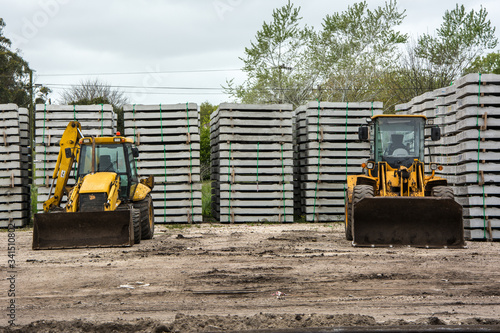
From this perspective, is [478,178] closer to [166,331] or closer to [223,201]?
[223,201]

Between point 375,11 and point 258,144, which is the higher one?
point 375,11

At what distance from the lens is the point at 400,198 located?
10266mm

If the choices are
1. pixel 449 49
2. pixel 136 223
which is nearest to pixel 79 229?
pixel 136 223

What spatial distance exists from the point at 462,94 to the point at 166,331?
9377 mm

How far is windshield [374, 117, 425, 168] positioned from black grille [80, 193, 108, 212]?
5.39 m

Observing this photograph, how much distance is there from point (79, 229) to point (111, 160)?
190 cm

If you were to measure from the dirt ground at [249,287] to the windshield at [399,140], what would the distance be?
1.93m

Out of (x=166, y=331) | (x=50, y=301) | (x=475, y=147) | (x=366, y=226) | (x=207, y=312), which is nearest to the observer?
(x=166, y=331)

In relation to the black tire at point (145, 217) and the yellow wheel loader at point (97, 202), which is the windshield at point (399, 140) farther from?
the yellow wheel loader at point (97, 202)

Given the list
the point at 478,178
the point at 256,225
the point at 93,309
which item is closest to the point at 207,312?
the point at 93,309

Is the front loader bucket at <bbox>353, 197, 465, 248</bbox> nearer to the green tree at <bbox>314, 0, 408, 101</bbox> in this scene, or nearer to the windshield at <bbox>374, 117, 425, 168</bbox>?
the windshield at <bbox>374, 117, 425, 168</bbox>

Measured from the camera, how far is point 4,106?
15891 millimetres

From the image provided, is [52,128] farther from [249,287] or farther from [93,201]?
[249,287]

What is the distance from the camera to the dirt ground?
539cm
